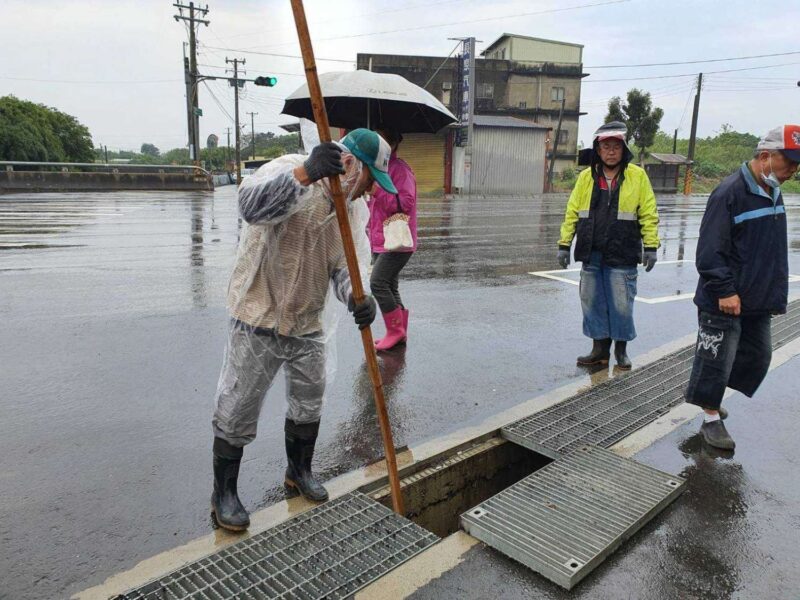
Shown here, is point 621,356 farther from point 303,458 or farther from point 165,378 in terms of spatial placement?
point 165,378

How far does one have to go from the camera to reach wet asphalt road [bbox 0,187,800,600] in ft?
9.21

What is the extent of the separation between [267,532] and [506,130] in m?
35.5

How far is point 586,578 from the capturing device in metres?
2.49

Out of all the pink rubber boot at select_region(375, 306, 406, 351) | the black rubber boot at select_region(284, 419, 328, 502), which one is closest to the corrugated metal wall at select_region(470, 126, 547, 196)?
the pink rubber boot at select_region(375, 306, 406, 351)

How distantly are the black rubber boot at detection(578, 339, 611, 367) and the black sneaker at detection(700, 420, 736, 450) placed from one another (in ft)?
4.75

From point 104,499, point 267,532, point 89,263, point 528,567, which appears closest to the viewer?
point 528,567

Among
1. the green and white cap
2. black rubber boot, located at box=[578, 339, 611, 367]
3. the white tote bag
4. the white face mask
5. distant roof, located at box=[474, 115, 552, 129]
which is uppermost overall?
distant roof, located at box=[474, 115, 552, 129]

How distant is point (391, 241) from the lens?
505 cm

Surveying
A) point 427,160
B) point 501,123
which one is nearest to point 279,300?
point 427,160

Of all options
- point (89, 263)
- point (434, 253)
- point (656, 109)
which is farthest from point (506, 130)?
point (89, 263)

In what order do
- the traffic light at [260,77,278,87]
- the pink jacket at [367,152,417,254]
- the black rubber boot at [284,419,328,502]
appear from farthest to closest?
the traffic light at [260,77,278,87], the pink jacket at [367,152,417,254], the black rubber boot at [284,419,328,502]

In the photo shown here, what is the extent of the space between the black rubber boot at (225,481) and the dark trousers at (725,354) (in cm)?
274

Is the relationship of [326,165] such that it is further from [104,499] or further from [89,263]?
[89,263]

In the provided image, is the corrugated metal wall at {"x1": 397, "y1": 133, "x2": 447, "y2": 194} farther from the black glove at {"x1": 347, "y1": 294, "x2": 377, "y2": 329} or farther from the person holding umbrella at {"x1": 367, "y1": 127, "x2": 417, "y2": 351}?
the black glove at {"x1": 347, "y1": 294, "x2": 377, "y2": 329}
